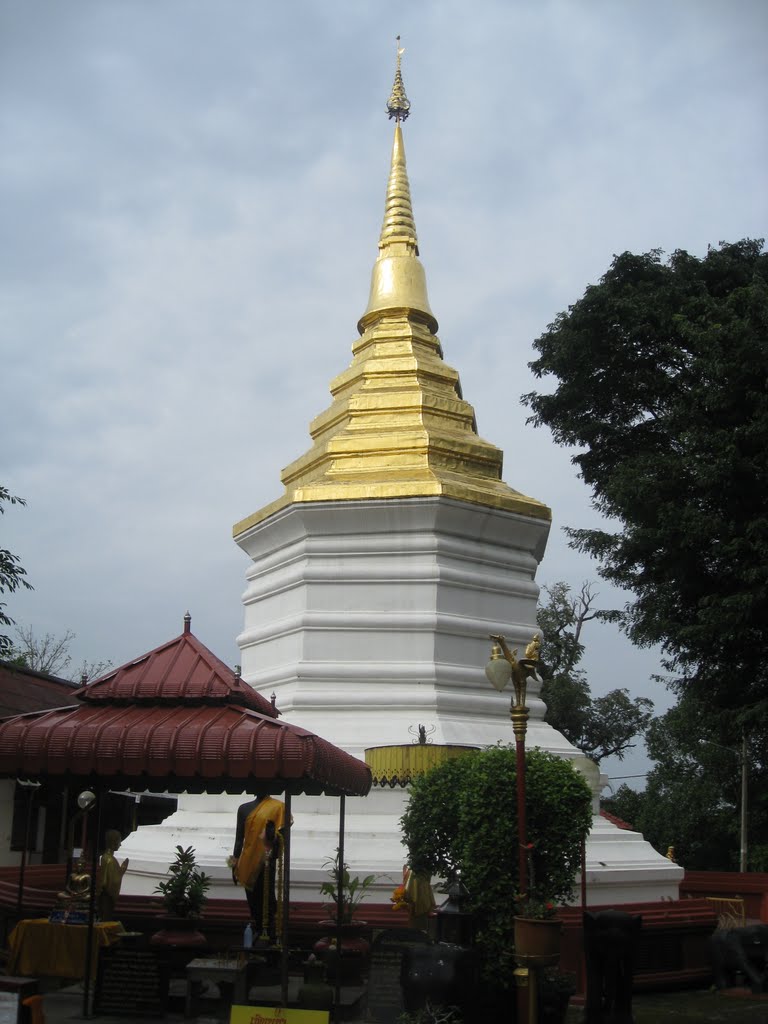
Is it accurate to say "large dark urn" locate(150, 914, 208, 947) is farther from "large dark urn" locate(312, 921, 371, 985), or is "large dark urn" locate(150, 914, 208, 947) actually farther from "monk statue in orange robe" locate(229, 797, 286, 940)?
"large dark urn" locate(312, 921, 371, 985)

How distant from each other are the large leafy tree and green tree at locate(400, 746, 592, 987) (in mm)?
6826

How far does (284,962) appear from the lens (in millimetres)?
8430

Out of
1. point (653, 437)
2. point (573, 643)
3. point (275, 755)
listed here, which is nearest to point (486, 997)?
point (275, 755)

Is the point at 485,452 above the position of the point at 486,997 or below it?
above

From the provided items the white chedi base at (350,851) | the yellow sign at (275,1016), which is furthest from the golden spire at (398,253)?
the yellow sign at (275,1016)

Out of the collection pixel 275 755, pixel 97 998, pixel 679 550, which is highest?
pixel 679 550

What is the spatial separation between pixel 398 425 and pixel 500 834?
34.0 ft

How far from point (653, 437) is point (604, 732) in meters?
18.6

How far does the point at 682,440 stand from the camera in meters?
17.7

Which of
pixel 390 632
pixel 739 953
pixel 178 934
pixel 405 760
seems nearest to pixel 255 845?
pixel 178 934

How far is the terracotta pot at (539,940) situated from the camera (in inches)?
346

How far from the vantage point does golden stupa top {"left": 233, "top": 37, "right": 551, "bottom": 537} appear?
59.0ft

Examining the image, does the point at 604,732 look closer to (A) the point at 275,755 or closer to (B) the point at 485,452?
(B) the point at 485,452

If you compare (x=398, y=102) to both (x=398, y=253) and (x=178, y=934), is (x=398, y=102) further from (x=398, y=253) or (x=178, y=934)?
(x=178, y=934)
